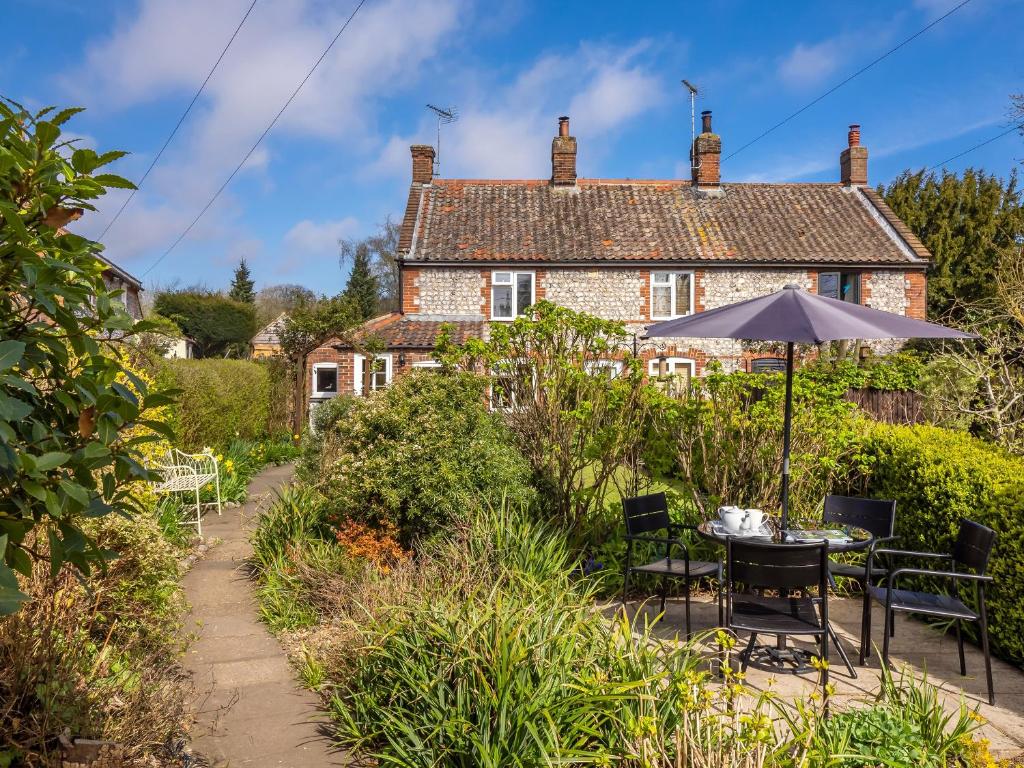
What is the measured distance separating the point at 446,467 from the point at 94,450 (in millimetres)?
4379

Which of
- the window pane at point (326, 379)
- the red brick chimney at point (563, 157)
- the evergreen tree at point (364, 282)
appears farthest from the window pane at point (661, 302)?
the evergreen tree at point (364, 282)

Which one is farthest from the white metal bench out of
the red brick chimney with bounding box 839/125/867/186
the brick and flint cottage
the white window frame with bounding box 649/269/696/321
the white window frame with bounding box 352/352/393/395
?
the red brick chimney with bounding box 839/125/867/186

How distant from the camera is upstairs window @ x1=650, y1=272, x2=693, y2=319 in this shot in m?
21.7

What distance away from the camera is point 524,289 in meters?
21.8

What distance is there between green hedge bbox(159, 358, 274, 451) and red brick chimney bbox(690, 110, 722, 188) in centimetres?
1579

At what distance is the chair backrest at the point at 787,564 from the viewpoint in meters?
4.26

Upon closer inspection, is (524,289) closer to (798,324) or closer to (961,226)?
(798,324)

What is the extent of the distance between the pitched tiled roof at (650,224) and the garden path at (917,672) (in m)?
16.3

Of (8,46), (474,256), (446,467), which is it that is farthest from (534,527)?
(474,256)

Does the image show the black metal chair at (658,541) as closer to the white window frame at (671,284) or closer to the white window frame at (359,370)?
the white window frame at (359,370)

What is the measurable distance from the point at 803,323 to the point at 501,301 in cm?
1721

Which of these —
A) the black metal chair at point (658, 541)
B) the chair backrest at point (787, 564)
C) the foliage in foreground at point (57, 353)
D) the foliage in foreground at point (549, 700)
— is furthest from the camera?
the black metal chair at point (658, 541)

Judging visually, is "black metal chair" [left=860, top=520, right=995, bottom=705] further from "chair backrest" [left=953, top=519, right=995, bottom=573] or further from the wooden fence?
the wooden fence

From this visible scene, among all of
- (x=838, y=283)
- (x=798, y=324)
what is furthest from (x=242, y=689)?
(x=838, y=283)
